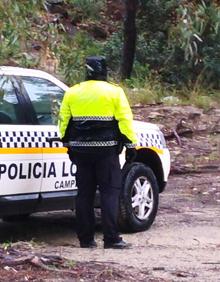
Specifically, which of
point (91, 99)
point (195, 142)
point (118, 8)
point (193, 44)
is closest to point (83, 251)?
point (91, 99)

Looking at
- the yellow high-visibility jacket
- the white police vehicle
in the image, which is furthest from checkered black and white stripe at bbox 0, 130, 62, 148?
the yellow high-visibility jacket

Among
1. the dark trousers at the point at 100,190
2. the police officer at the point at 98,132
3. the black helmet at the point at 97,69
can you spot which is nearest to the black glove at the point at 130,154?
the police officer at the point at 98,132

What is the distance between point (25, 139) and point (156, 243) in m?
1.75

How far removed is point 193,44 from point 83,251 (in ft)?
9.80

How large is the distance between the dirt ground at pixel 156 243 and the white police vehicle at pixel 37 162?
355 millimetres

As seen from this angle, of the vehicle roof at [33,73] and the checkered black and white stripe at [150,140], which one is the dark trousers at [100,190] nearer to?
the vehicle roof at [33,73]

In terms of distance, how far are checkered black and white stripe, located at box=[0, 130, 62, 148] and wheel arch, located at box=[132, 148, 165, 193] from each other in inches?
53.8

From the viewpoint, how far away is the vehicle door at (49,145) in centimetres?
835

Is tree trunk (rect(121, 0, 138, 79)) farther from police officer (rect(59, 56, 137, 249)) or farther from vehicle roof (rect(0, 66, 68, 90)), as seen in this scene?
police officer (rect(59, 56, 137, 249))

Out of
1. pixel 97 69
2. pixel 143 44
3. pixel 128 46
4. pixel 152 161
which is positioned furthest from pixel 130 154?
pixel 143 44

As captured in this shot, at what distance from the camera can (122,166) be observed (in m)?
9.20

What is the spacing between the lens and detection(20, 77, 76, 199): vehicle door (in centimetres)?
835

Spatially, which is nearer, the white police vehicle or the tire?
the white police vehicle

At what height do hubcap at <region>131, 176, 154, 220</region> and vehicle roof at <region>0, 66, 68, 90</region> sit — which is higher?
vehicle roof at <region>0, 66, 68, 90</region>
